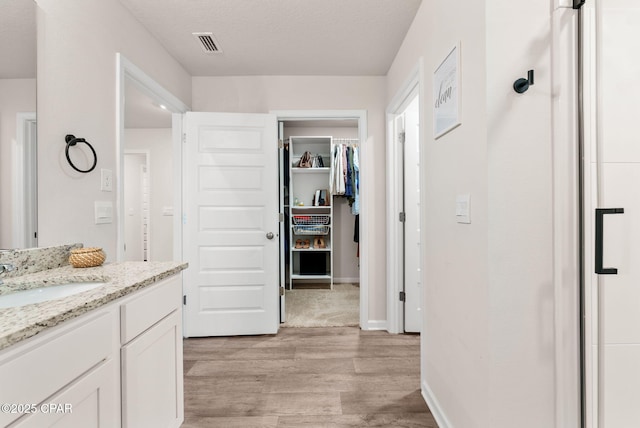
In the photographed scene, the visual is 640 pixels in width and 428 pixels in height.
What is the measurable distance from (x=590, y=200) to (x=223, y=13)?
2.21 m

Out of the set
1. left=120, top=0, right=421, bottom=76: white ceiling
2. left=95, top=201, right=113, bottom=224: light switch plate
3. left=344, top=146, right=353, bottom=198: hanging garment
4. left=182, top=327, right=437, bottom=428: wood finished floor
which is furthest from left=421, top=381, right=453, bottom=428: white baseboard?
left=344, top=146, right=353, bottom=198: hanging garment

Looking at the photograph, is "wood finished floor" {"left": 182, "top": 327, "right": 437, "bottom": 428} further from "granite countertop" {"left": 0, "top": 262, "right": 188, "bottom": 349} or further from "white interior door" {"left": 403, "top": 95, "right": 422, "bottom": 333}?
"granite countertop" {"left": 0, "top": 262, "right": 188, "bottom": 349}

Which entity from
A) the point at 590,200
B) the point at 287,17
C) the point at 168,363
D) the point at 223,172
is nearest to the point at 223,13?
the point at 287,17

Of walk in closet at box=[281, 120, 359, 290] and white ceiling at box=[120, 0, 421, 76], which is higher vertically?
white ceiling at box=[120, 0, 421, 76]

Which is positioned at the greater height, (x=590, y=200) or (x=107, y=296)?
(x=590, y=200)

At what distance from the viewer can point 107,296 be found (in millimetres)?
934

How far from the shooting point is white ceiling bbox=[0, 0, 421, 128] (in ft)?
4.45

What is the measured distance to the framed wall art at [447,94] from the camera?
1.35 metres

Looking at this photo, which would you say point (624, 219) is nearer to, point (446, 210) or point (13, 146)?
point (446, 210)

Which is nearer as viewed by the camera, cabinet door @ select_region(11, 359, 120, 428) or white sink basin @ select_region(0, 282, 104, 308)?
cabinet door @ select_region(11, 359, 120, 428)

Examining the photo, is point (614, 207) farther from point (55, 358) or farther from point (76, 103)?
point (76, 103)

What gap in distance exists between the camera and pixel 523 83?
3.51ft

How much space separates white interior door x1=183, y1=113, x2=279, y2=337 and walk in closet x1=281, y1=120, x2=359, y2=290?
4.26 ft

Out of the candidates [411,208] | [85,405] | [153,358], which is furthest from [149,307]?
[411,208]
